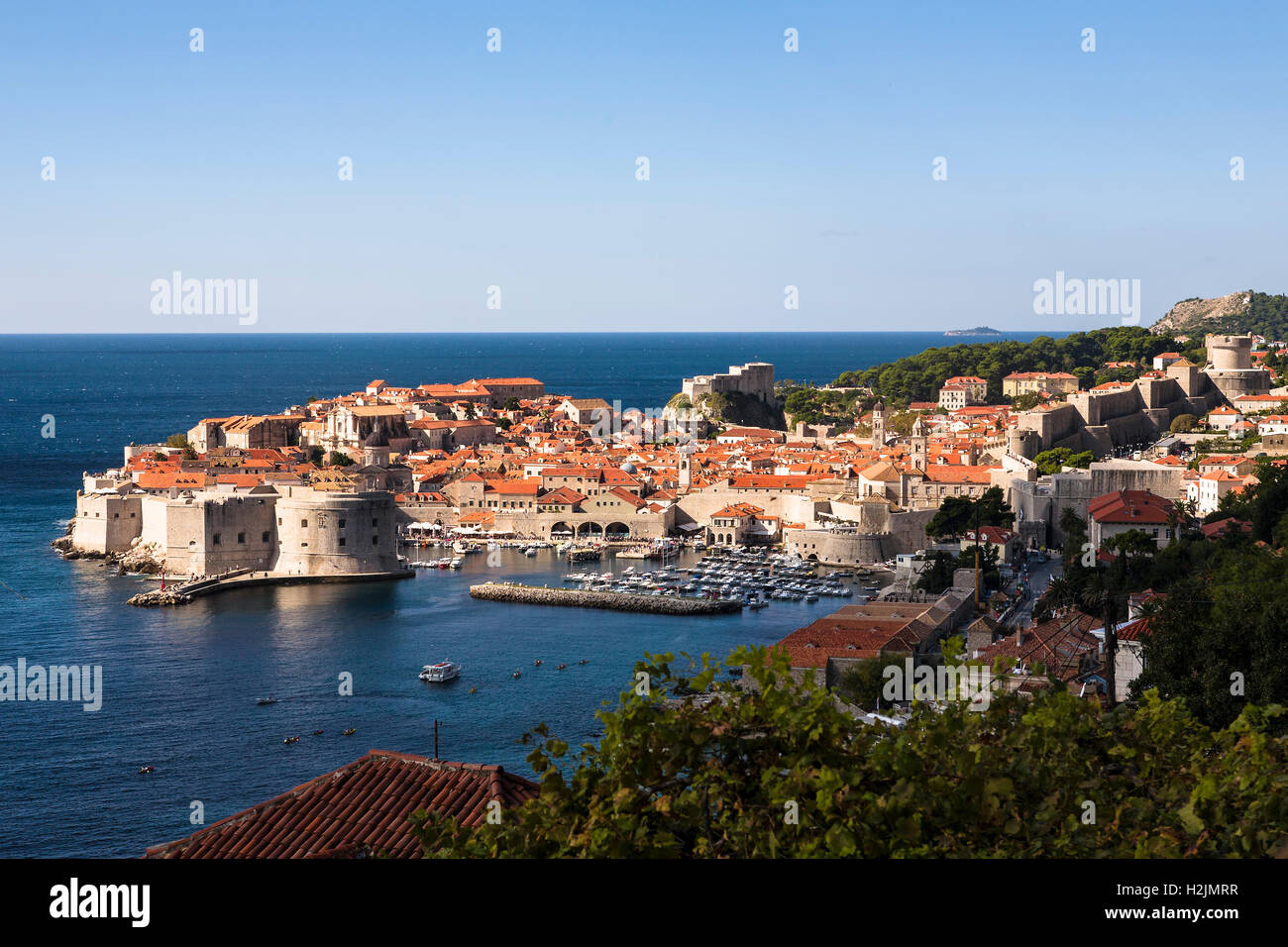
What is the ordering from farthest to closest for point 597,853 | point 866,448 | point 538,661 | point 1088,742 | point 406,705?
point 866,448 → point 538,661 → point 406,705 → point 1088,742 → point 597,853

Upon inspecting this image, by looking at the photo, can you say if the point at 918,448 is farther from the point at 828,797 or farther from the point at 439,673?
the point at 828,797

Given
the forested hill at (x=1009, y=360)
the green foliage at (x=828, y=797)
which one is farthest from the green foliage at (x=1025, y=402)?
the green foliage at (x=828, y=797)

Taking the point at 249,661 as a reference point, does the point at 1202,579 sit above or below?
above

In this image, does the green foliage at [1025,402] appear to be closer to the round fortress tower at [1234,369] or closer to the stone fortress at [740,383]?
the round fortress tower at [1234,369]

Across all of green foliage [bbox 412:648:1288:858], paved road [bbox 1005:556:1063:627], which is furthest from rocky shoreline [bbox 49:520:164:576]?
green foliage [bbox 412:648:1288:858]

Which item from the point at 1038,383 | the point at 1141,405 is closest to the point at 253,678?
the point at 1141,405

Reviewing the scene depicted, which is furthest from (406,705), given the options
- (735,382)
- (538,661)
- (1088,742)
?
(735,382)

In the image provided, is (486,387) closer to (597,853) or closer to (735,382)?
(735,382)
